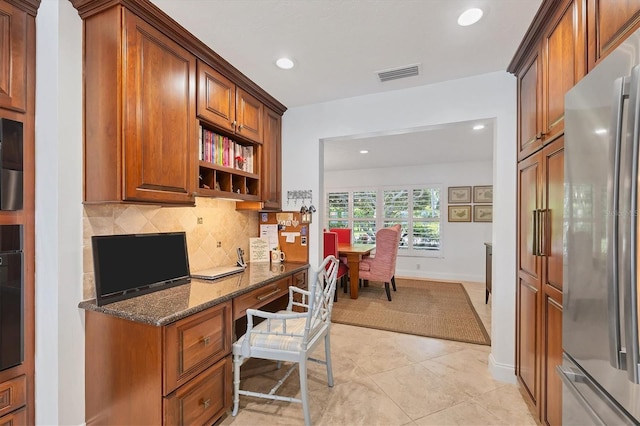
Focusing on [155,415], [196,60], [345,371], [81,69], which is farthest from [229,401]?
[196,60]

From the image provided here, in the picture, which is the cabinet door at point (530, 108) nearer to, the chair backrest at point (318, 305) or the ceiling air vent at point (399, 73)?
the ceiling air vent at point (399, 73)

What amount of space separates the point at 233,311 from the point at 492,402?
186cm

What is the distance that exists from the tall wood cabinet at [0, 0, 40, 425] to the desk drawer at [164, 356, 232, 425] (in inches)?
29.1

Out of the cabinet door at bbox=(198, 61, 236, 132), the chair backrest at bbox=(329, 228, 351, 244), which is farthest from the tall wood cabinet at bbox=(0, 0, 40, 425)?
the chair backrest at bbox=(329, 228, 351, 244)

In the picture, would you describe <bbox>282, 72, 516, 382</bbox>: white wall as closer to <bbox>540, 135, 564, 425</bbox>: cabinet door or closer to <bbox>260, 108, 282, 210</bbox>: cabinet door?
<bbox>260, 108, 282, 210</bbox>: cabinet door

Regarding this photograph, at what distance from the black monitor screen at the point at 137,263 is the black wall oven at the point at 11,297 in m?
0.29

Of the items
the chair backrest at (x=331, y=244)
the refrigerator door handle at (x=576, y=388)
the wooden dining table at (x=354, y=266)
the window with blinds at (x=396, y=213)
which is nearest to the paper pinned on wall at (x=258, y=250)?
the chair backrest at (x=331, y=244)

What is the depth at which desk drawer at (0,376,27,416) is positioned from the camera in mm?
1292

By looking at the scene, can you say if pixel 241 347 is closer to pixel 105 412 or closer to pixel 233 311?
pixel 233 311

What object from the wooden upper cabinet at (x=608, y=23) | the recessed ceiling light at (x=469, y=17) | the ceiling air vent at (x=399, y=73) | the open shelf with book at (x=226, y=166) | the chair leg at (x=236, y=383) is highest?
the recessed ceiling light at (x=469, y=17)

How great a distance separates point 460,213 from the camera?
5.67 meters

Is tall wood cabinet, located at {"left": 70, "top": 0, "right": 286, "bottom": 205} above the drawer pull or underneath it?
above

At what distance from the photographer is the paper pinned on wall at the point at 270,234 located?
2871mm

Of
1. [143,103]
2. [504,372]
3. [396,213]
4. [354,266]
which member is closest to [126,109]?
[143,103]
